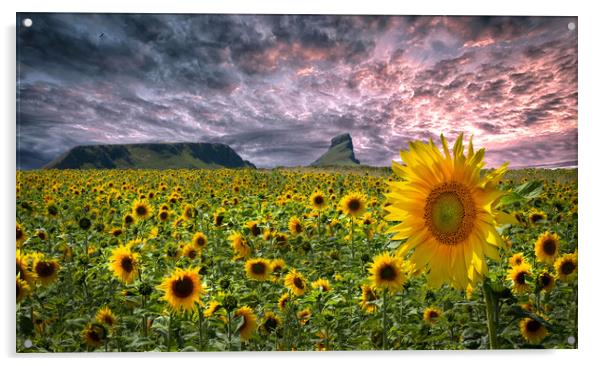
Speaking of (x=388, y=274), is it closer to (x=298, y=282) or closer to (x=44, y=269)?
(x=298, y=282)

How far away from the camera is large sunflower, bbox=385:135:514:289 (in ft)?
5.87

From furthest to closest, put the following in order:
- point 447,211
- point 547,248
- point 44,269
A: 1. point 547,248
2. point 44,269
3. point 447,211

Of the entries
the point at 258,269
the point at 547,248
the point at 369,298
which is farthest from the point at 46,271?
the point at 547,248

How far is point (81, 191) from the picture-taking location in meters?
4.13

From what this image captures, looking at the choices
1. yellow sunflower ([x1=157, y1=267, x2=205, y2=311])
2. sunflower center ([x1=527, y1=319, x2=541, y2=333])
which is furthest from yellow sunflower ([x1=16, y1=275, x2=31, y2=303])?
sunflower center ([x1=527, y1=319, x2=541, y2=333])

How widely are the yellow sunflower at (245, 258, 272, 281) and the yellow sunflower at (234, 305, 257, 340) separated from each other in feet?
0.78

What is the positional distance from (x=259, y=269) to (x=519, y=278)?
5.71 ft

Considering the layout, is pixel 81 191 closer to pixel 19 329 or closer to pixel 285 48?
pixel 19 329

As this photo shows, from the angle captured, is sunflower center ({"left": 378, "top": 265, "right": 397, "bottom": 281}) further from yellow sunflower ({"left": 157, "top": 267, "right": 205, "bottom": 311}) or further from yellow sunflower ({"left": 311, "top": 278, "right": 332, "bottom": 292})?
yellow sunflower ({"left": 157, "top": 267, "right": 205, "bottom": 311})

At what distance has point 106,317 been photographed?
11.5ft

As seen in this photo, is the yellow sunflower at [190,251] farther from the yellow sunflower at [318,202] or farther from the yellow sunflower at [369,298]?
the yellow sunflower at [369,298]
